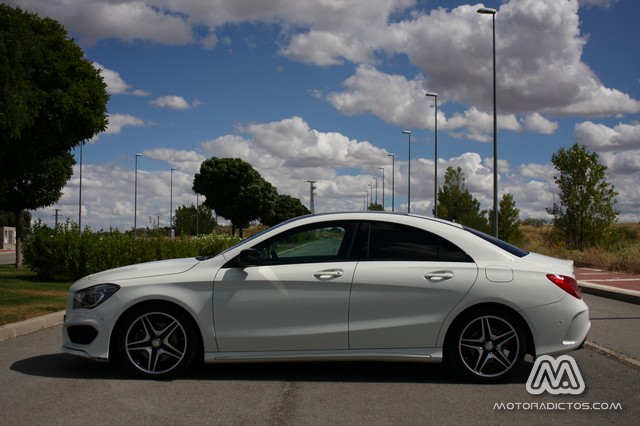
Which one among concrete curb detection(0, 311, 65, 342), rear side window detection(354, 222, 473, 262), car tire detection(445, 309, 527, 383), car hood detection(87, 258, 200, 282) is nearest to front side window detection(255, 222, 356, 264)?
rear side window detection(354, 222, 473, 262)

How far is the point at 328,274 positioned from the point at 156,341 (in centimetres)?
164

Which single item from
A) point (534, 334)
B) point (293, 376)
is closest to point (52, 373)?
point (293, 376)

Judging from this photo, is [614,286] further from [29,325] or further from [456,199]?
[456,199]

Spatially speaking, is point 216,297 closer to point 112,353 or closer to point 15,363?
point 112,353

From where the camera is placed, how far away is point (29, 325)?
926 centimetres

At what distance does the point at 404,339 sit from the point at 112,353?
261 centimetres

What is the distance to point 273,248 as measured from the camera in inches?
247

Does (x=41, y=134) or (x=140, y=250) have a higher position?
→ (x=41, y=134)

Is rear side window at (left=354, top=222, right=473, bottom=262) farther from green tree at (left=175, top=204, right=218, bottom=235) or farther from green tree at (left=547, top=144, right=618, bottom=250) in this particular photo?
green tree at (left=175, top=204, right=218, bottom=235)

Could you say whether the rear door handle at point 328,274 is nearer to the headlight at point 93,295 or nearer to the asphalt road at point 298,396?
the asphalt road at point 298,396

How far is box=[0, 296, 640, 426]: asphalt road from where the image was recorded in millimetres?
5023

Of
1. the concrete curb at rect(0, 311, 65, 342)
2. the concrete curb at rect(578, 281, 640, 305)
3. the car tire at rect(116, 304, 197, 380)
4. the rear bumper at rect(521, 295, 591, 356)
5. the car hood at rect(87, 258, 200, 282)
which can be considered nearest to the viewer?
the rear bumper at rect(521, 295, 591, 356)

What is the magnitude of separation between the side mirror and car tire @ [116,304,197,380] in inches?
27.7

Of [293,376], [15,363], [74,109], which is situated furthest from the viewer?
[74,109]
